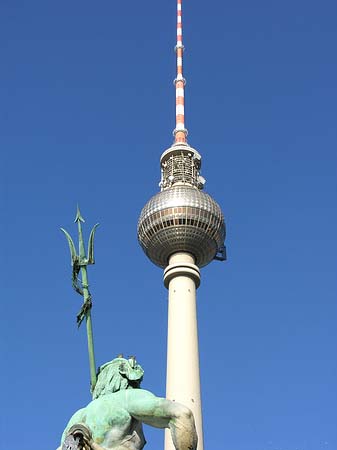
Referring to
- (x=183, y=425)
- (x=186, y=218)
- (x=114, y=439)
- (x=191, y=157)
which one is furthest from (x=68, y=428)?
(x=191, y=157)

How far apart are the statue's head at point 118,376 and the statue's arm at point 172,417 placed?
1.97ft

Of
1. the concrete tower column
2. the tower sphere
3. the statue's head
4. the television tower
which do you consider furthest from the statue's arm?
the tower sphere

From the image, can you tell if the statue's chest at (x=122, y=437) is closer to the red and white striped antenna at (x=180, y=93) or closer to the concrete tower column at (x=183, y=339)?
the concrete tower column at (x=183, y=339)

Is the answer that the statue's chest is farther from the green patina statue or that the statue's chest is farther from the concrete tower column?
the concrete tower column

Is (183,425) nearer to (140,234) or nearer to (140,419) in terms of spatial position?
(140,419)

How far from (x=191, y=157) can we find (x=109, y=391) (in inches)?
2122

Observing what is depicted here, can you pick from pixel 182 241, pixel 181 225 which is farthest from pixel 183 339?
pixel 181 225

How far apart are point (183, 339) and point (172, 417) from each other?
42782mm

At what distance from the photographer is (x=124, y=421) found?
815 cm

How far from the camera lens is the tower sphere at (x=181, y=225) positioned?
57.0m

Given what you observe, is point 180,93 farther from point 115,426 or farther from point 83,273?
point 115,426

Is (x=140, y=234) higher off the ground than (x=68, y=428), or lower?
higher

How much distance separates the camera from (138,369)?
29.0 ft

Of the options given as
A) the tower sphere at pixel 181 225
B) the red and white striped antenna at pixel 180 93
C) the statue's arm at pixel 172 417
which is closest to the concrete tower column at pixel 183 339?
the tower sphere at pixel 181 225
